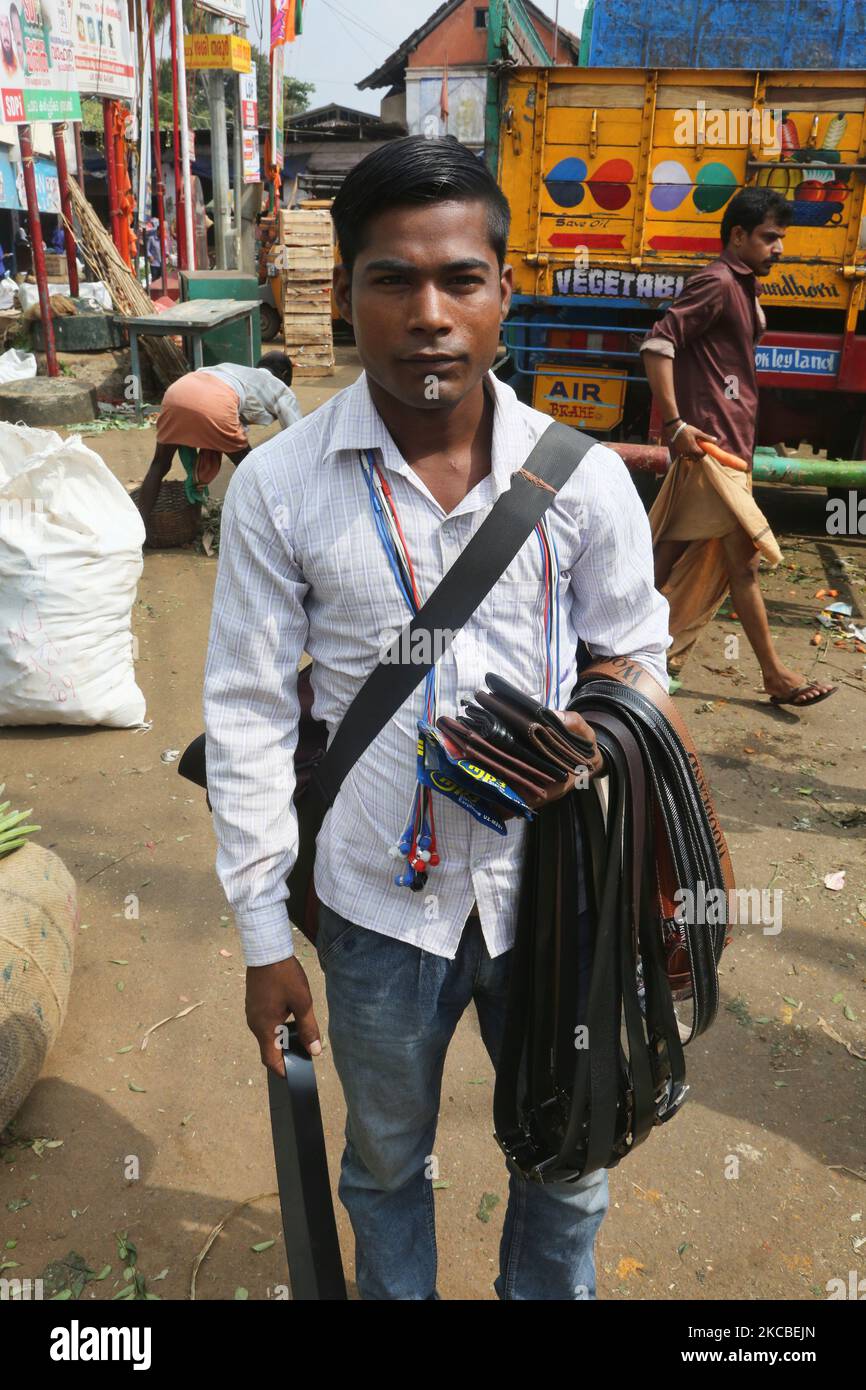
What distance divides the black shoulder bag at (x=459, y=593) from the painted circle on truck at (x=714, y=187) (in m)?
5.04

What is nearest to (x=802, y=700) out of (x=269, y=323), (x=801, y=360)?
(x=801, y=360)

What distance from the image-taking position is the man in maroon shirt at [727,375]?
425cm

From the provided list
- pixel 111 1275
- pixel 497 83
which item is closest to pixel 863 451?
pixel 497 83

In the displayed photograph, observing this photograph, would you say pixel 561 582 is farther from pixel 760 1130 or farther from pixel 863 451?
pixel 863 451

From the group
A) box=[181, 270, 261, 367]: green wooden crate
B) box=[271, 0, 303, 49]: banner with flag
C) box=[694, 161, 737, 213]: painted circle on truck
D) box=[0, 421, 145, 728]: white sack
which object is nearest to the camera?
box=[0, 421, 145, 728]: white sack

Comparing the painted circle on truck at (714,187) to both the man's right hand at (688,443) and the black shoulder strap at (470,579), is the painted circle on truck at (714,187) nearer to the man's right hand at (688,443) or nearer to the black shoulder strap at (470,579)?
the man's right hand at (688,443)

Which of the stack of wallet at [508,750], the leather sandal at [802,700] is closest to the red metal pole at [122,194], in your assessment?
the leather sandal at [802,700]

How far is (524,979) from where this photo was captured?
1.50 metres

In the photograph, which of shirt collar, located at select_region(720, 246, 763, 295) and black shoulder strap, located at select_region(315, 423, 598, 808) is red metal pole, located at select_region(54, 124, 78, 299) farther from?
black shoulder strap, located at select_region(315, 423, 598, 808)

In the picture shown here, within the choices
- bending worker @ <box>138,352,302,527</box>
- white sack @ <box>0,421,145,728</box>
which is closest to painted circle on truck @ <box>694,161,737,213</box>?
bending worker @ <box>138,352,302,527</box>

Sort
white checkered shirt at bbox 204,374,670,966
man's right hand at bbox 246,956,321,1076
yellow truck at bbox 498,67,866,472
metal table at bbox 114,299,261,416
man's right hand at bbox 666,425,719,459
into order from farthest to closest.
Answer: metal table at bbox 114,299,261,416
yellow truck at bbox 498,67,866,472
man's right hand at bbox 666,425,719,459
man's right hand at bbox 246,956,321,1076
white checkered shirt at bbox 204,374,670,966

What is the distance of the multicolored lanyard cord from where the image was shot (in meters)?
1.37

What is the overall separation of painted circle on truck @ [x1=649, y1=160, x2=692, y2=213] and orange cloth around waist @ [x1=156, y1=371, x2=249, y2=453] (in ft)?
8.59

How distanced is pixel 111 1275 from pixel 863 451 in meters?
5.54
